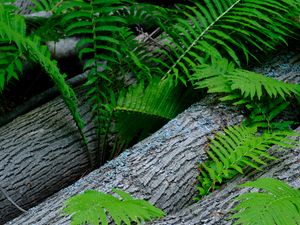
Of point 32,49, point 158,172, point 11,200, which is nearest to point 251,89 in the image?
point 158,172

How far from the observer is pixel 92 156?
11.4 feet

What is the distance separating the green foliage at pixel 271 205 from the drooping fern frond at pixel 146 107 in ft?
4.09

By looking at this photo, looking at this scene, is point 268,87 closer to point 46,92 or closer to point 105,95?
point 105,95

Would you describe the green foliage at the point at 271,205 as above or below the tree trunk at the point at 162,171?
below

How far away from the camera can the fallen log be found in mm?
2338

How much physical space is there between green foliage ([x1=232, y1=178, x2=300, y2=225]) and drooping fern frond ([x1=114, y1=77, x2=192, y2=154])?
49.1 inches

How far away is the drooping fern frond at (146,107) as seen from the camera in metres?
3.42

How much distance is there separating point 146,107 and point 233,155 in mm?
829

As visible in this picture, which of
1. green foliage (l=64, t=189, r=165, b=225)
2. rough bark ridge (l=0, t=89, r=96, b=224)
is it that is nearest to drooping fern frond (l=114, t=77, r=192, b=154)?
rough bark ridge (l=0, t=89, r=96, b=224)

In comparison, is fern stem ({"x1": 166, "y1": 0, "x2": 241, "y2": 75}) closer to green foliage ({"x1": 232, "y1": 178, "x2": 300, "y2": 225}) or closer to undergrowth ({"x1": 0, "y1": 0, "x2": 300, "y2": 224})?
undergrowth ({"x1": 0, "y1": 0, "x2": 300, "y2": 224})

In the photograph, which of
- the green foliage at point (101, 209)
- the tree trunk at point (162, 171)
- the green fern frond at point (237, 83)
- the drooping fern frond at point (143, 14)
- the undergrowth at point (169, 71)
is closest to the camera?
the green foliage at point (101, 209)

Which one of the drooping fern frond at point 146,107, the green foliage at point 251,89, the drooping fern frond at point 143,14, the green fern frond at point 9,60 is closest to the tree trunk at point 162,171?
the green foliage at point 251,89

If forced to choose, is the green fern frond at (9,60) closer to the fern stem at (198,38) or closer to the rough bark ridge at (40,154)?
the rough bark ridge at (40,154)

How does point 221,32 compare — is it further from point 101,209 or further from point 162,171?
point 101,209
